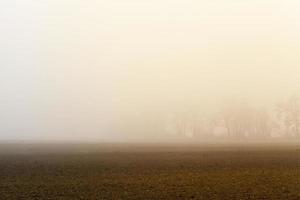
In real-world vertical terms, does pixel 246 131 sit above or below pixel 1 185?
above

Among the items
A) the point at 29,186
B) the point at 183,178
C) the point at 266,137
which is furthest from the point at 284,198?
the point at 266,137

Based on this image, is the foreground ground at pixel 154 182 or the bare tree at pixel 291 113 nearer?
the foreground ground at pixel 154 182

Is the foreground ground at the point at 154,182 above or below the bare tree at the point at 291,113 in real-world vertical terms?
below

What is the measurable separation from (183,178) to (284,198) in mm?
12072

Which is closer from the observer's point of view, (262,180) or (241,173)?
(262,180)

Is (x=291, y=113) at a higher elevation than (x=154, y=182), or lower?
higher

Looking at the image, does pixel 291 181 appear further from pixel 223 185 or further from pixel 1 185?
pixel 1 185

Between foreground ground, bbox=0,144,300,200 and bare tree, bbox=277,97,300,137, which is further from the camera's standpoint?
bare tree, bbox=277,97,300,137

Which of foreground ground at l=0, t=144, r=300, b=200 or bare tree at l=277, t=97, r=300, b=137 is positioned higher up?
bare tree at l=277, t=97, r=300, b=137

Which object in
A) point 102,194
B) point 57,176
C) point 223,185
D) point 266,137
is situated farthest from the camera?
point 266,137

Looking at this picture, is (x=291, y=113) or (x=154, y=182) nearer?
(x=154, y=182)

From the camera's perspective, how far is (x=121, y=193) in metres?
32.1

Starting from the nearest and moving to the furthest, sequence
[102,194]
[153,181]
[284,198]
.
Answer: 1. [284,198]
2. [102,194]
3. [153,181]

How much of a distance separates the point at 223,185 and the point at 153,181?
240 inches
